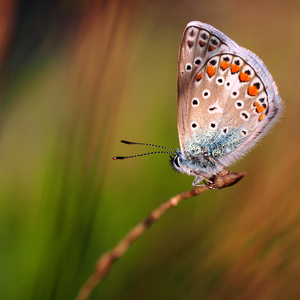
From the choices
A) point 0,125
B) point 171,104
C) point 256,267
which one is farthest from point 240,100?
point 0,125

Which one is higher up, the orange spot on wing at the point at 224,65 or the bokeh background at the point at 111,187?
the orange spot on wing at the point at 224,65

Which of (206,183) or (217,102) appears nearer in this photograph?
(206,183)

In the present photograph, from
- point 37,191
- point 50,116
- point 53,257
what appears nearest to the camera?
point 53,257

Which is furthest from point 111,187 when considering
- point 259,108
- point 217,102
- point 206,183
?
point 259,108

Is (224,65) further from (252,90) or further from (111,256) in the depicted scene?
(111,256)

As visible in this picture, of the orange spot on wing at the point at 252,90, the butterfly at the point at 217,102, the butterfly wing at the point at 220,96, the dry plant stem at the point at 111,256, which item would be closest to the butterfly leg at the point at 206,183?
the butterfly at the point at 217,102

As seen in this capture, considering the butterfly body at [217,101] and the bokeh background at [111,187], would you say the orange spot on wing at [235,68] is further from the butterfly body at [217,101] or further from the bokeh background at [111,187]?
the bokeh background at [111,187]

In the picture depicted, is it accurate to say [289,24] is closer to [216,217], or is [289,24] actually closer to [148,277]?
[216,217]

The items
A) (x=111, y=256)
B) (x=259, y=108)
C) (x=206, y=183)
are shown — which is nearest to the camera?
(x=111, y=256)
